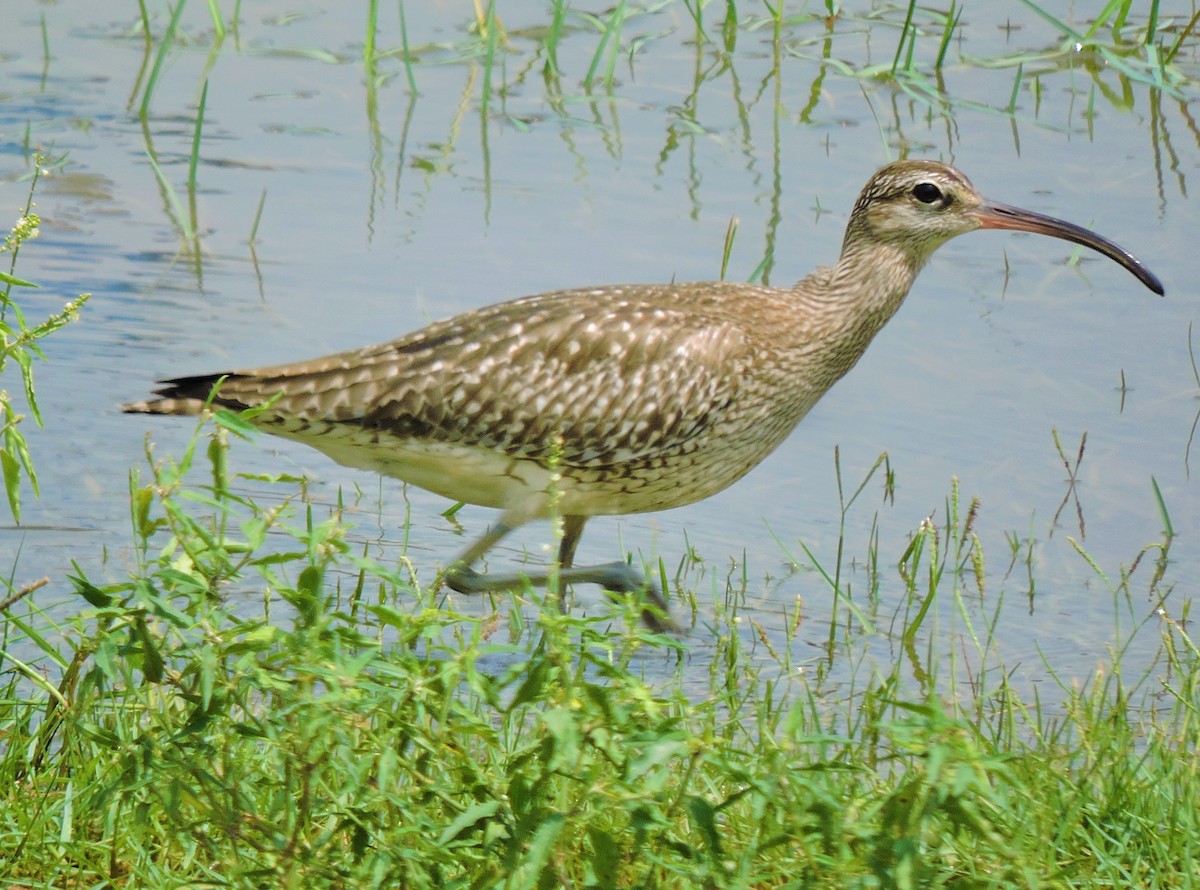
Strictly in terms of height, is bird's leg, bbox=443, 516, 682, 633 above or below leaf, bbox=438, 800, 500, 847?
below

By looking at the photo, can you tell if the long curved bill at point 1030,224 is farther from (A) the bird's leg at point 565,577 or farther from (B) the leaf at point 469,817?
(B) the leaf at point 469,817

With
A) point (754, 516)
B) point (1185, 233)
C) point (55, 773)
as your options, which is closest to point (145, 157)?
point (754, 516)

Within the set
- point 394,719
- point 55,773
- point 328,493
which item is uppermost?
point 394,719

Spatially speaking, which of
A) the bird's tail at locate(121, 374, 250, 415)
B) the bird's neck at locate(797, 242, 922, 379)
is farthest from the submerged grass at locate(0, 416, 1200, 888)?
the bird's neck at locate(797, 242, 922, 379)

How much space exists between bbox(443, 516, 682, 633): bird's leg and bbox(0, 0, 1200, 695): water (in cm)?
22

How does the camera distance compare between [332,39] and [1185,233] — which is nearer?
[1185,233]

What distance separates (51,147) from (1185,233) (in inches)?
234

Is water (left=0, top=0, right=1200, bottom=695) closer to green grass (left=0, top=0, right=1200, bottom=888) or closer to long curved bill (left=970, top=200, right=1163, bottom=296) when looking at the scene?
long curved bill (left=970, top=200, right=1163, bottom=296)

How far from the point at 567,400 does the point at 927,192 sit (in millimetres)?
1559

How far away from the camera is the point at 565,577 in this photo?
6062 millimetres

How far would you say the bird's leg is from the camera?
6.12 meters

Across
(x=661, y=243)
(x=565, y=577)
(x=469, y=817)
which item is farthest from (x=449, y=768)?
(x=661, y=243)

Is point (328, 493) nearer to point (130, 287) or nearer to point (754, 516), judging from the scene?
point (754, 516)

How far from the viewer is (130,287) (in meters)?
8.93
